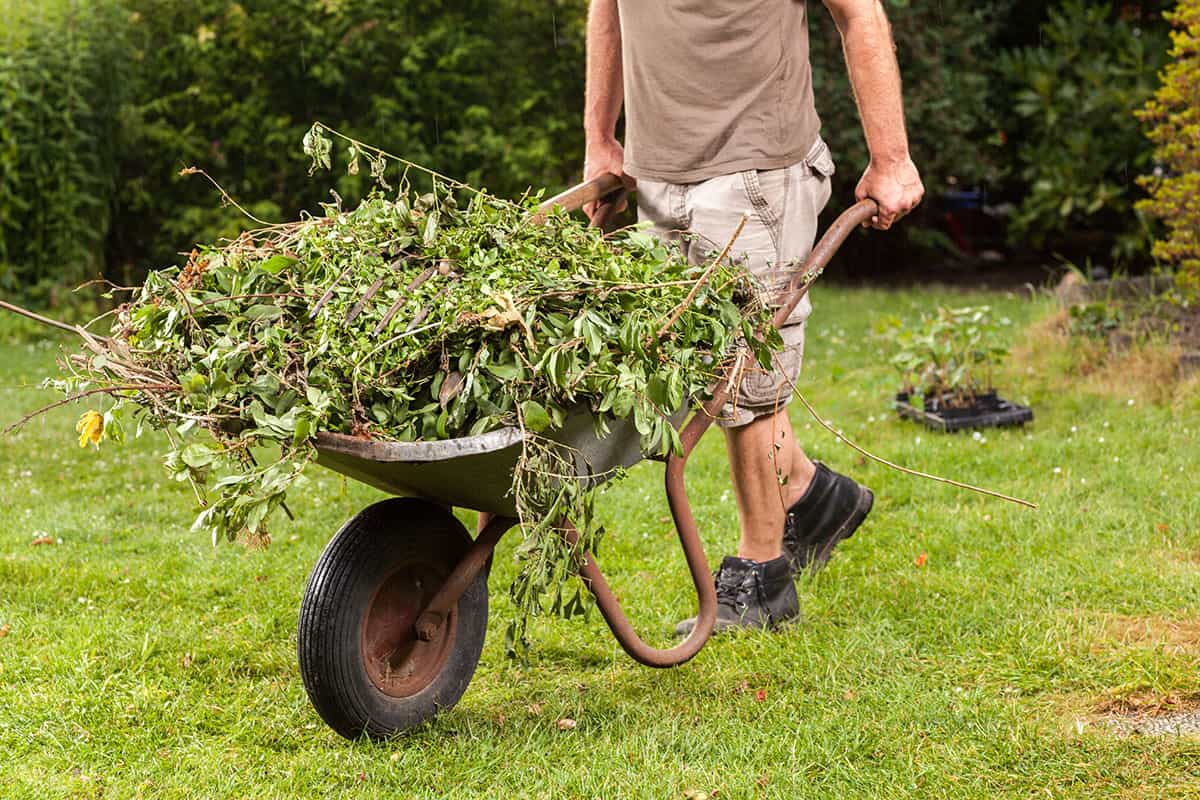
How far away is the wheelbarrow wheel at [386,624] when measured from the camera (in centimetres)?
258

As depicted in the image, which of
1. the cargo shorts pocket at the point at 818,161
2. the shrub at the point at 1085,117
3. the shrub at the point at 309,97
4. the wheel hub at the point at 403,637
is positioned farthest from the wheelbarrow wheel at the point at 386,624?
the shrub at the point at 1085,117

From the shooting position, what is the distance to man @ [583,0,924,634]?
3.20 meters

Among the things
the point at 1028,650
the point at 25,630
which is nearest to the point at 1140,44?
the point at 1028,650

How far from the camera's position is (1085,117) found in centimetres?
771

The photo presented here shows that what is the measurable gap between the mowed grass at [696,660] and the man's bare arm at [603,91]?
1157 mm

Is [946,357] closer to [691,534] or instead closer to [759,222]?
[759,222]

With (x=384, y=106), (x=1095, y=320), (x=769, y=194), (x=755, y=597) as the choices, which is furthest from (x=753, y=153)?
(x=384, y=106)

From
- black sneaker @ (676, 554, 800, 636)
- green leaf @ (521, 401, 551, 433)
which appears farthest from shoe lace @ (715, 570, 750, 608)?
green leaf @ (521, 401, 551, 433)

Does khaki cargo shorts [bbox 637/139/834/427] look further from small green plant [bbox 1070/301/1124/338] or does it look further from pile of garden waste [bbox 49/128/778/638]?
small green plant [bbox 1070/301/1124/338]

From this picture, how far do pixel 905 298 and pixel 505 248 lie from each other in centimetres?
579

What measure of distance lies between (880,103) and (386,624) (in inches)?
65.8

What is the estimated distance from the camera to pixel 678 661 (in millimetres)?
2908

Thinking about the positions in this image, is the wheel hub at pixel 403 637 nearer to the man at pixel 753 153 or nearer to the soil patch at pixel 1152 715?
the man at pixel 753 153

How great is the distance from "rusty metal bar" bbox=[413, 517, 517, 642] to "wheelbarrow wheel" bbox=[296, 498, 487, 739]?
0.20ft
